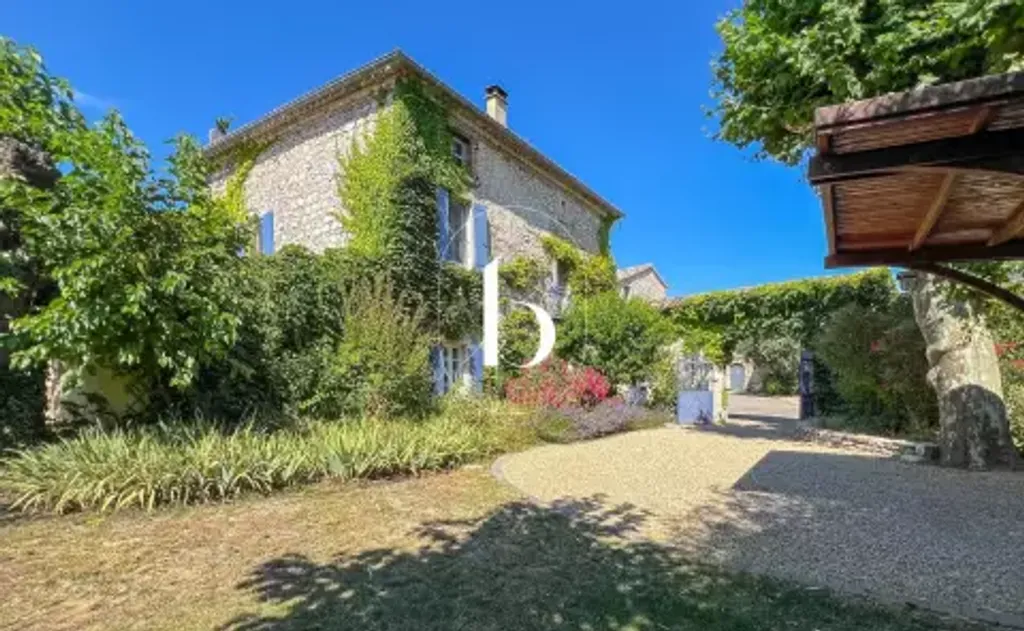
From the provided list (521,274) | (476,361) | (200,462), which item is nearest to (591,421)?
(476,361)

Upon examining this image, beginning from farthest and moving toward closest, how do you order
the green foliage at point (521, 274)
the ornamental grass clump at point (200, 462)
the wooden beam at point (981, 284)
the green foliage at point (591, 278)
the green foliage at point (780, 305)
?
1. the green foliage at point (591, 278)
2. the green foliage at point (521, 274)
3. the green foliage at point (780, 305)
4. the ornamental grass clump at point (200, 462)
5. the wooden beam at point (981, 284)

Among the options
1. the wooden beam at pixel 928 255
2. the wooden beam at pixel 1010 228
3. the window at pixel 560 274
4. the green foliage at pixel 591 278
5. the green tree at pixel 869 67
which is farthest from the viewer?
the green foliage at pixel 591 278

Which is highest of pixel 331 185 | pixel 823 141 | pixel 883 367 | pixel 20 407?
pixel 331 185

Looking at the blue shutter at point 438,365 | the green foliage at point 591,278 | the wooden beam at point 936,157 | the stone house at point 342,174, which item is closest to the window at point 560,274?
the green foliage at point 591,278

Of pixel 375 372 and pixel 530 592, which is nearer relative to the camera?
pixel 530 592

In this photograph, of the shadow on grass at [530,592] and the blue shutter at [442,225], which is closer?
the shadow on grass at [530,592]

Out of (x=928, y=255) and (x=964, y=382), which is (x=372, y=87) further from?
(x=964, y=382)

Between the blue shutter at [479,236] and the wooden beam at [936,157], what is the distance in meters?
11.5

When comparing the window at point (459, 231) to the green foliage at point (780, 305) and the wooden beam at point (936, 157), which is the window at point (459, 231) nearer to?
the green foliage at point (780, 305)

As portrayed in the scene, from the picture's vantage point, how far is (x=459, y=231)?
13508 mm

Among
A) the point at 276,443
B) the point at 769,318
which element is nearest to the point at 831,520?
the point at 276,443

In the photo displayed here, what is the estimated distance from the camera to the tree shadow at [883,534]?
11.2 ft

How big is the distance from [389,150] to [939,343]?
10.1m

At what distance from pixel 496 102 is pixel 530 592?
→ 1458 cm
